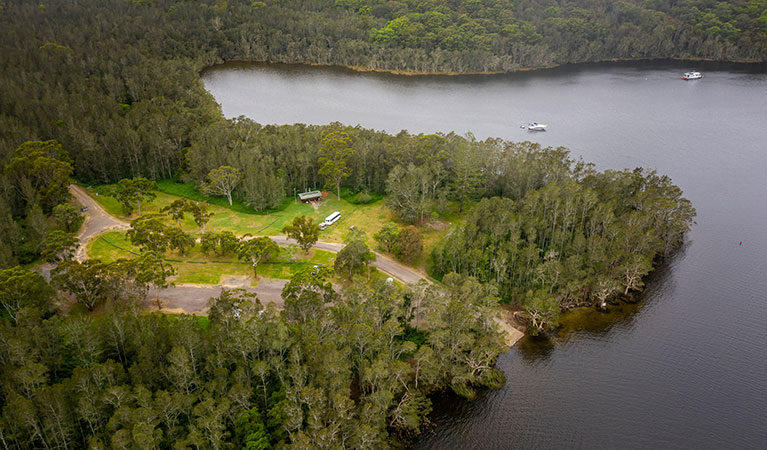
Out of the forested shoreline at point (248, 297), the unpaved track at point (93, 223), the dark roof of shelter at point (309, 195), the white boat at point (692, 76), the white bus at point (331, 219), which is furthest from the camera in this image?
the white boat at point (692, 76)

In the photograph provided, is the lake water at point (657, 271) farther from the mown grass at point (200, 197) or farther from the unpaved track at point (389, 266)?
the mown grass at point (200, 197)

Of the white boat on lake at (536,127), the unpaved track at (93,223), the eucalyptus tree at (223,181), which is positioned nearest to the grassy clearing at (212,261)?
the unpaved track at (93,223)

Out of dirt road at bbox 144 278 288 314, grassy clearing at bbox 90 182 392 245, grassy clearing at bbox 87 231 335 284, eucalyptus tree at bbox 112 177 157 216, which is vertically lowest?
dirt road at bbox 144 278 288 314

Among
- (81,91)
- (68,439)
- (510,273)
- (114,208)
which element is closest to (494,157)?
(510,273)

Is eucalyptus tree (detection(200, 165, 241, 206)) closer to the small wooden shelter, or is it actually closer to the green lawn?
the green lawn

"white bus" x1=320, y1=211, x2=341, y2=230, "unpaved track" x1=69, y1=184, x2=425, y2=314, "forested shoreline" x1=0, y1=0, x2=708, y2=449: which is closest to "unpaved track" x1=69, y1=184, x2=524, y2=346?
"unpaved track" x1=69, y1=184, x2=425, y2=314

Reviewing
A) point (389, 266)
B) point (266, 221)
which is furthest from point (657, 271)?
point (266, 221)

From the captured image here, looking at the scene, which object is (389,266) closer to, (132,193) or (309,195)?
(309,195)
